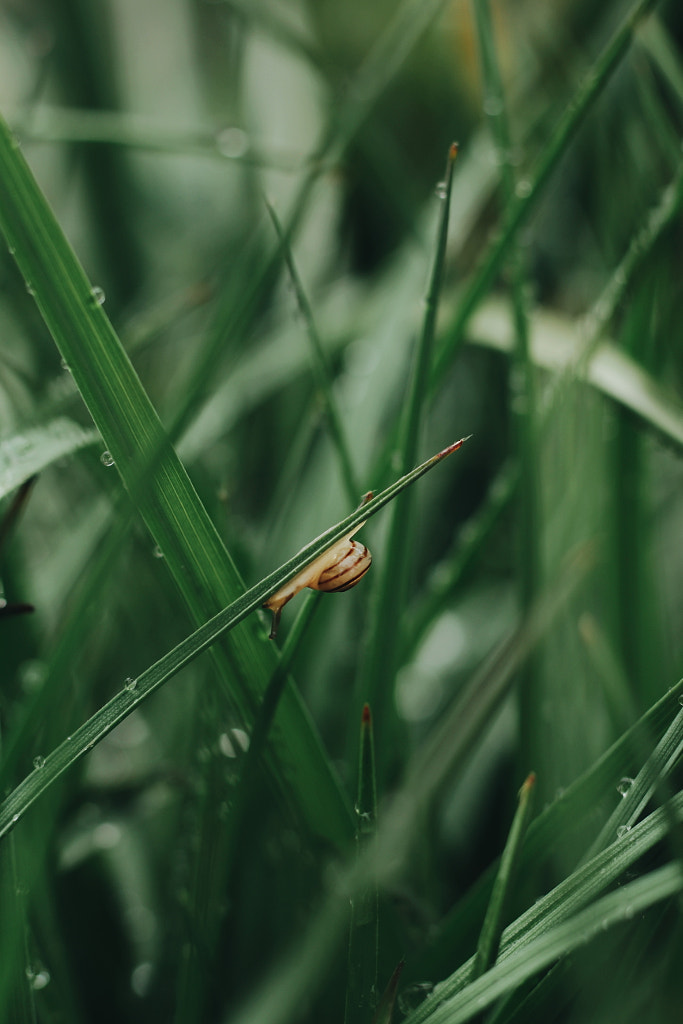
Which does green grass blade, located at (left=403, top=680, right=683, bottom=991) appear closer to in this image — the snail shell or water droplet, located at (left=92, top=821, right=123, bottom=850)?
the snail shell

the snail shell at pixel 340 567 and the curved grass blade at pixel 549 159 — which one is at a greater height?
the curved grass blade at pixel 549 159

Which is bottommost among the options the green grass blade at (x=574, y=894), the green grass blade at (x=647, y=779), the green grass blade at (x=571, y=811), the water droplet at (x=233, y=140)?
the green grass blade at (x=574, y=894)

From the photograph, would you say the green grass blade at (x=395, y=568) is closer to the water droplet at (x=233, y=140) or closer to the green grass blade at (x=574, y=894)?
the green grass blade at (x=574, y=894)

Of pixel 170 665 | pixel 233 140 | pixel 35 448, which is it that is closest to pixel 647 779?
pixel 170 665

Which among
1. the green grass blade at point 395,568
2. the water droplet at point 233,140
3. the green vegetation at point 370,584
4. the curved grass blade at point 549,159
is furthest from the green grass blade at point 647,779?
the water droplet at point 233,140

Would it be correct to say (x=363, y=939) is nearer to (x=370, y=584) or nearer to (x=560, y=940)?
(x=560, y=940)

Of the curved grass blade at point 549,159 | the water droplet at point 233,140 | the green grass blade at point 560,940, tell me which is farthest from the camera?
the water droplet at point 233,140

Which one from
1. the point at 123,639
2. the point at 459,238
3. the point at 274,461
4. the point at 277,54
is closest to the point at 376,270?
the point at 459,238
